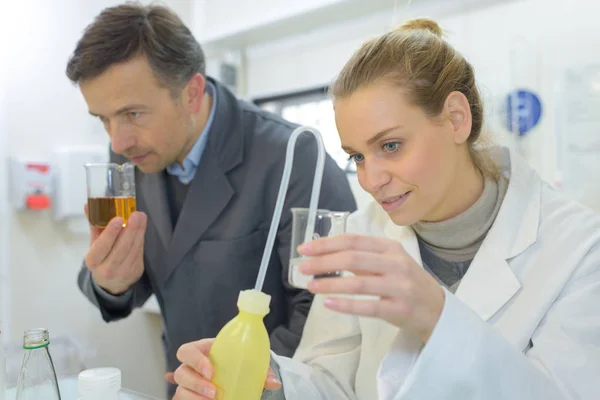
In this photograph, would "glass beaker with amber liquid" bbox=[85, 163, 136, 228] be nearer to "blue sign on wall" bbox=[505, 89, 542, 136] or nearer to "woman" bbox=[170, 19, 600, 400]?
"woman" bbox=[170, 19, 600, 400]

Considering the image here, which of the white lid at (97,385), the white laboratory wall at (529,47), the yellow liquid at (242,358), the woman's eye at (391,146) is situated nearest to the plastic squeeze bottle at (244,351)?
the yellow liquid at (242,358)

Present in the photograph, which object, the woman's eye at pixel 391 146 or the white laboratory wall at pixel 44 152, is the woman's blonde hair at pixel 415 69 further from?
the white laboratory wall at pixel 44 152

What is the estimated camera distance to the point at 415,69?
1.01 meters

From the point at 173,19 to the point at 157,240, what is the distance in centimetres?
61

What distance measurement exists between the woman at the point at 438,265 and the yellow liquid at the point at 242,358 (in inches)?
1.3

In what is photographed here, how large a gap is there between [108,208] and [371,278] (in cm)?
76

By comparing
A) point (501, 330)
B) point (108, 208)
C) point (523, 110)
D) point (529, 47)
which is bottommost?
point (501, 330)

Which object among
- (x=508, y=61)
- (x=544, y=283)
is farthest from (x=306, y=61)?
(x=544, y=283)

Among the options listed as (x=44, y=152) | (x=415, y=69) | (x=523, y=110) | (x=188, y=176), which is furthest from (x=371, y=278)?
(x=44, y=152)

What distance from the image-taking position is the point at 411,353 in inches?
30.6

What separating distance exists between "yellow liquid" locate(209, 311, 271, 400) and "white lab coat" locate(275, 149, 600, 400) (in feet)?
0.57

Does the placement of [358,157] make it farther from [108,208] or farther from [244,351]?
[108,208]

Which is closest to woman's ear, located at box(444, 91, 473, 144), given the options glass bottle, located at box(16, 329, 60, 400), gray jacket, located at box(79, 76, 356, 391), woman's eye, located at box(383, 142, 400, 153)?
woman's eye, located at box(383, 142, 400, 153)

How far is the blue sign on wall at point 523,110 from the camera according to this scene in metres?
1.90
